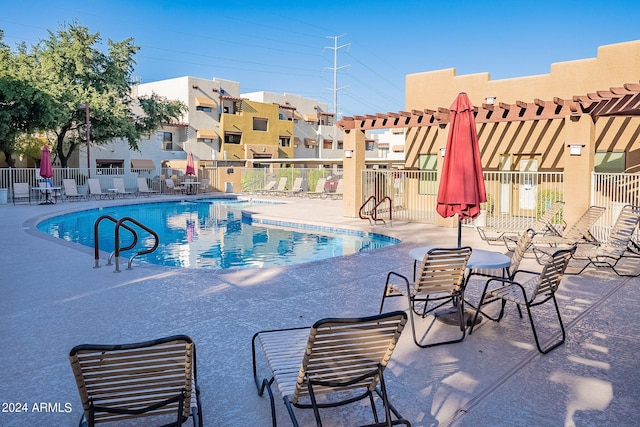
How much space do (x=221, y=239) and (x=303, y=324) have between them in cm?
864

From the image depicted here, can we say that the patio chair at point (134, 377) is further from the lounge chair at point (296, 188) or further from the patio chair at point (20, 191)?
the lounge chair at point (296, 188)

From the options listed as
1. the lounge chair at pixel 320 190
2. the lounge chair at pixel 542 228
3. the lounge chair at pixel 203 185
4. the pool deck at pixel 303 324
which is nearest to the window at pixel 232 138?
the lounge chair at pixel 203 185

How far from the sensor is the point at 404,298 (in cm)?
648

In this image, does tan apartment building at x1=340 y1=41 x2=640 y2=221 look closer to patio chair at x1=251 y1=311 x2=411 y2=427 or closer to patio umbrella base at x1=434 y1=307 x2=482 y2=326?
patio umbrella base at x1=434 y1=307 x2=482 y2=326

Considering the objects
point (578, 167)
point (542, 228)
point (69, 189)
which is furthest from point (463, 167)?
point (69, 189)

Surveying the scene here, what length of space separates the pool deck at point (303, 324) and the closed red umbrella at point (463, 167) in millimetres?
1288

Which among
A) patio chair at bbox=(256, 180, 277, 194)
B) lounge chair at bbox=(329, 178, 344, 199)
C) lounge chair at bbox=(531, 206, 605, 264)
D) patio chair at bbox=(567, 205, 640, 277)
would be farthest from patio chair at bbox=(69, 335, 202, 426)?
patio chair at bbox=(256, 180, 277, 194)

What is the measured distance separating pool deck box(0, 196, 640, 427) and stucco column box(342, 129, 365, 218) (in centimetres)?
690

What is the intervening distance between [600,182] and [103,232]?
12957 millimetres

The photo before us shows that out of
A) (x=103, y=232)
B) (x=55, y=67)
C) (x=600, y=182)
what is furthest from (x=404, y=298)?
(x=55, y=67)

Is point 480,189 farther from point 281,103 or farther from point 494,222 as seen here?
point 281,103

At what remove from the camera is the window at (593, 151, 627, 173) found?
14.8 metres

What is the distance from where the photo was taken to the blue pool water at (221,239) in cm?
1082

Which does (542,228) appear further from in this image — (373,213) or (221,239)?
(221,239)
